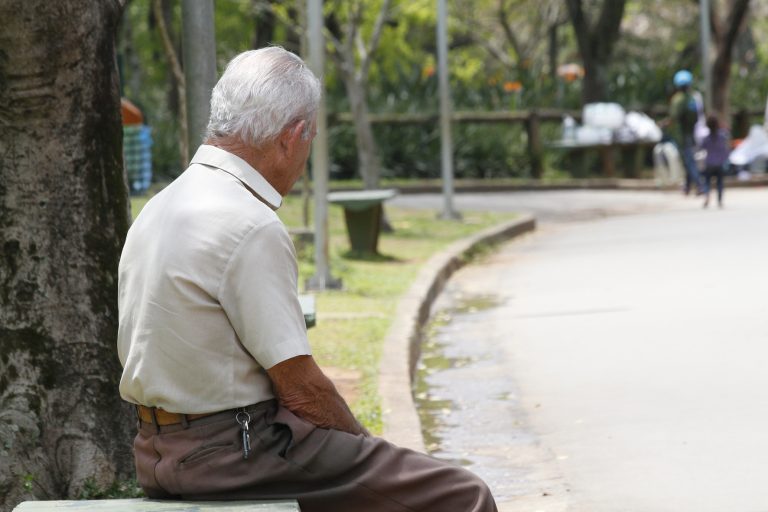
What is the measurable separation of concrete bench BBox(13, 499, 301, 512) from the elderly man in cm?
4

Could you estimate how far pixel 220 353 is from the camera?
10.4ft

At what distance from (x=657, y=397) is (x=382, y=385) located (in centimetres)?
132

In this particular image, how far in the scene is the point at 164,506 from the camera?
10.4 feet

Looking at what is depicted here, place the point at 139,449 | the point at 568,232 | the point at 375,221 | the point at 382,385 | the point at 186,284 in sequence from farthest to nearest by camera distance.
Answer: the point at 568,232
the point at 375,221
the point at 382,385
the point at 139,449
the point at 186,284

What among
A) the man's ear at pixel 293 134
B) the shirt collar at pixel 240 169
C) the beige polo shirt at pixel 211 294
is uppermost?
the man's ear at pixel 293 134

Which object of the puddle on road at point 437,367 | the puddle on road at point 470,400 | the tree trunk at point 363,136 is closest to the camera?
the puddle on road at point 470,400

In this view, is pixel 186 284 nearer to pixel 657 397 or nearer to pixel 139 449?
pixel 139 449

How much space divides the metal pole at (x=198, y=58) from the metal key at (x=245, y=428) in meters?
2.74

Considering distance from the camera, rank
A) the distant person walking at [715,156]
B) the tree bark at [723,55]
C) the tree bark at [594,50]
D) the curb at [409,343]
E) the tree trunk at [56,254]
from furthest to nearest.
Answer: the tree bark at [594,50]
the tree bark at [723,55]
the distant person walking at [715,156]
the curb at [409,343]
the tree trunk at [56,254]

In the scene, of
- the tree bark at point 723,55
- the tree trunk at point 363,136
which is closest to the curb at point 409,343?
the tree trunk at point 363,136

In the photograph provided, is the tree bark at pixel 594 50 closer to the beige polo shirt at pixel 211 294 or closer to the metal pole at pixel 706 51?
the metal pole at pixel 706 51

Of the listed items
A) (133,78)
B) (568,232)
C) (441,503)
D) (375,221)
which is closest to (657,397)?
(441,503)

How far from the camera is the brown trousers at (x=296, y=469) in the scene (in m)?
3.19

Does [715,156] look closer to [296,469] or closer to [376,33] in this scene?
[376,33]
